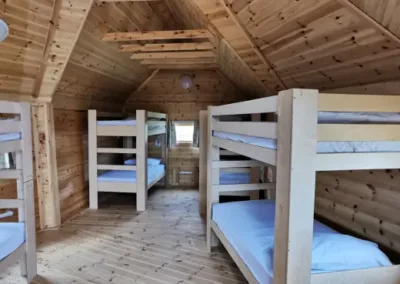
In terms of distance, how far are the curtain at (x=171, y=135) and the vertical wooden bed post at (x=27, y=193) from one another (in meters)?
3.47

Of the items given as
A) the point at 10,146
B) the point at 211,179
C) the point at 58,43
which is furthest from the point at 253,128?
the point at 58,43

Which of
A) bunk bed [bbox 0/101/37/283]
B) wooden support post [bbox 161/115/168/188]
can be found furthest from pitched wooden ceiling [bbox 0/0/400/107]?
wooden support post [bbox 161/115/168/188]

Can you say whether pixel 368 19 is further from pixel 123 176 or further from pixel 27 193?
pixel 123 176

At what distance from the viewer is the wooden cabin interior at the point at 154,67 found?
6.17 feet

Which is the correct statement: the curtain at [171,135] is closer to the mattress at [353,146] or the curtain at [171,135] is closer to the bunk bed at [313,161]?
the bunk bed at [313,161]

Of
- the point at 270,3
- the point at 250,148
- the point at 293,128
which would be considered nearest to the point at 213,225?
the point at 250,148

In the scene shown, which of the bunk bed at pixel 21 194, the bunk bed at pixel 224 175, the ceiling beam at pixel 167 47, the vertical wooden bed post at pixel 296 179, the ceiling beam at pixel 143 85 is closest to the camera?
the vertical wooden bed post at pixel 296 179

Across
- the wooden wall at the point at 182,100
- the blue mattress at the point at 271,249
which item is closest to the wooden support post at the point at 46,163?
the blue mattress at the point at 271,249

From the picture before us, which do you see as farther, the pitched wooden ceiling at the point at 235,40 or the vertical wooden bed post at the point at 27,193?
the vertical wooden bed post at the point at 27,193

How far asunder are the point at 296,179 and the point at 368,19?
1.00m

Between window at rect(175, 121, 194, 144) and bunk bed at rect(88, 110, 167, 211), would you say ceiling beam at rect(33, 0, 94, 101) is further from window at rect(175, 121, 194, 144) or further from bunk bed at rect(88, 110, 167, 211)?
window at rect(175, 121, 194, 144)

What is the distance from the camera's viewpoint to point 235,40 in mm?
2654

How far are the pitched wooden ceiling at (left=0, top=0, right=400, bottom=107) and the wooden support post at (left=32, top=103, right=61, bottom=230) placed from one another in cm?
20

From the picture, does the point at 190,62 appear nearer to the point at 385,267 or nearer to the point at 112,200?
the point at 112,200
